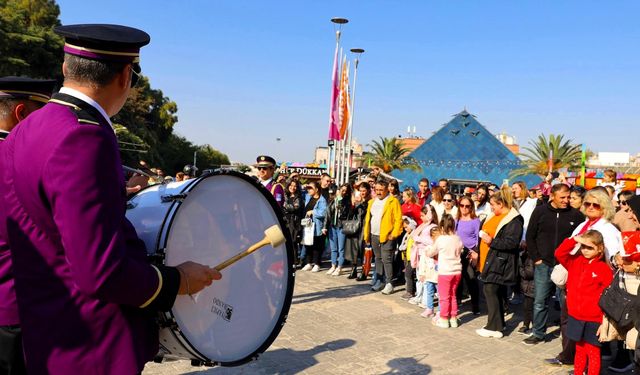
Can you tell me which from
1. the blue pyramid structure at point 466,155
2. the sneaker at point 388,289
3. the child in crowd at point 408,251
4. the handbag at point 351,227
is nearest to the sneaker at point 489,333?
the child in crowd at point 408,251

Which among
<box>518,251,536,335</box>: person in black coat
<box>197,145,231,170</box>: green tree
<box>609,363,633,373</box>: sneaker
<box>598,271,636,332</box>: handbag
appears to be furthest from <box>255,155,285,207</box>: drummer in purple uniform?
<box>197,145,231,170</box>: green tree

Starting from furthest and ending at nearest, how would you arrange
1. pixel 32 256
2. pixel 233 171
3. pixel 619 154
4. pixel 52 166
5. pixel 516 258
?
pixel 619 154 < pixel 516 258 < pixel 233 171 < pixel 32 256 < pixel 52 166

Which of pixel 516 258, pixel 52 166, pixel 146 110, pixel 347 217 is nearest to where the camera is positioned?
pixel 52 166

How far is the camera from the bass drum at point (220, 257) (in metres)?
1.95

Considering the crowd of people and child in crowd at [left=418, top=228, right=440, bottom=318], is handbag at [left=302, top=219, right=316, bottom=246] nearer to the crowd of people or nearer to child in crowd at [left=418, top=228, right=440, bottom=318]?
the crowd of people

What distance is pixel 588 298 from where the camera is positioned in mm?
4672

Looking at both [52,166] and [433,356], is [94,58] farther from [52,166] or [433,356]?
[433,356]

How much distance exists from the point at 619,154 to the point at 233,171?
304ft

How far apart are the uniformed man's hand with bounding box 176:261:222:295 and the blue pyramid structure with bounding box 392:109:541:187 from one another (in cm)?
4057

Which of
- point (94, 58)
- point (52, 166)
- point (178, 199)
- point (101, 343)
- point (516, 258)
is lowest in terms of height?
point (516, 258)

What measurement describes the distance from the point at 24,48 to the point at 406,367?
34.0 m

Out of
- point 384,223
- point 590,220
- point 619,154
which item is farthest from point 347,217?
point 619,154

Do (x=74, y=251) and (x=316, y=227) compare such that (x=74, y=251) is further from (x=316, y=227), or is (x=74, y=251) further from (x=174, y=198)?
(x=316, y=227)

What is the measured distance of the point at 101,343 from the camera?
5.00 ft
